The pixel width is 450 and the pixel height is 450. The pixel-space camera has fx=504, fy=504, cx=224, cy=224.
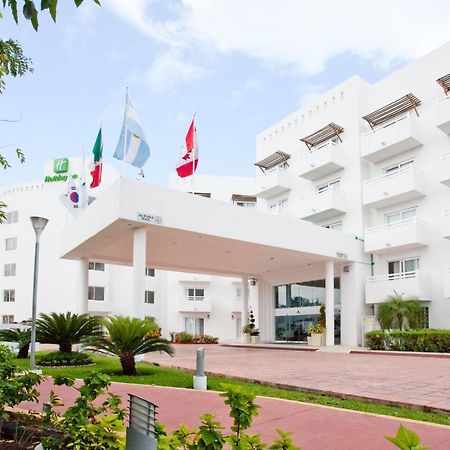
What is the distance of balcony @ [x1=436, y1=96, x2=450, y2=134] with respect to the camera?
22.5 meters

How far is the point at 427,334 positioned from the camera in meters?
19.8

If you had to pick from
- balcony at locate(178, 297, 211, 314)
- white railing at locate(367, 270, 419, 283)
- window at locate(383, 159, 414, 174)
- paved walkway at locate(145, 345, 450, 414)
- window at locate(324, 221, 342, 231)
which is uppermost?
window at locate(383, 159, 414, 174)

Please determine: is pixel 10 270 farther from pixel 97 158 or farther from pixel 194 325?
pixel 97 158

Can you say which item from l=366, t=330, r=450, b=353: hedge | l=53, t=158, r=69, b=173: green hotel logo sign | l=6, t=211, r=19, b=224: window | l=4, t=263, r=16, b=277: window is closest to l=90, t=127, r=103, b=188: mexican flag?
l=366, t=330, r=450, b=353: hedge

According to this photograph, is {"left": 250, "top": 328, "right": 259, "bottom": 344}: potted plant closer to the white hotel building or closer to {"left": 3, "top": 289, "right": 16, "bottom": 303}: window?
→ the white hotel building

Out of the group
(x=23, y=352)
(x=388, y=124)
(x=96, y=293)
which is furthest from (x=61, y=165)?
(x=23, y=352)

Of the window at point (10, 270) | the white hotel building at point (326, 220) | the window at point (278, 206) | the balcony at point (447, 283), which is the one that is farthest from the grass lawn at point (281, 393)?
the window at point (10, 270)

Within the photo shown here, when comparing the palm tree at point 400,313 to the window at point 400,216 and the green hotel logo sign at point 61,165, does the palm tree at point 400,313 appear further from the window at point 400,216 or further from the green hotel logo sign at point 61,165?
the green hotel logo sign at point 61,165

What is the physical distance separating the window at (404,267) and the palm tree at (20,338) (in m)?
16.3

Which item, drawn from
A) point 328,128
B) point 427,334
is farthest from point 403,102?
point 427,334

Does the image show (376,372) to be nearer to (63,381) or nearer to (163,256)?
(63,381)

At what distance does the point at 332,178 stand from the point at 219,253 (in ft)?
28.5

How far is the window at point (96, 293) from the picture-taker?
4138 cm

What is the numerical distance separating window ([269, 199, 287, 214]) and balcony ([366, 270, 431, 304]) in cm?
831
